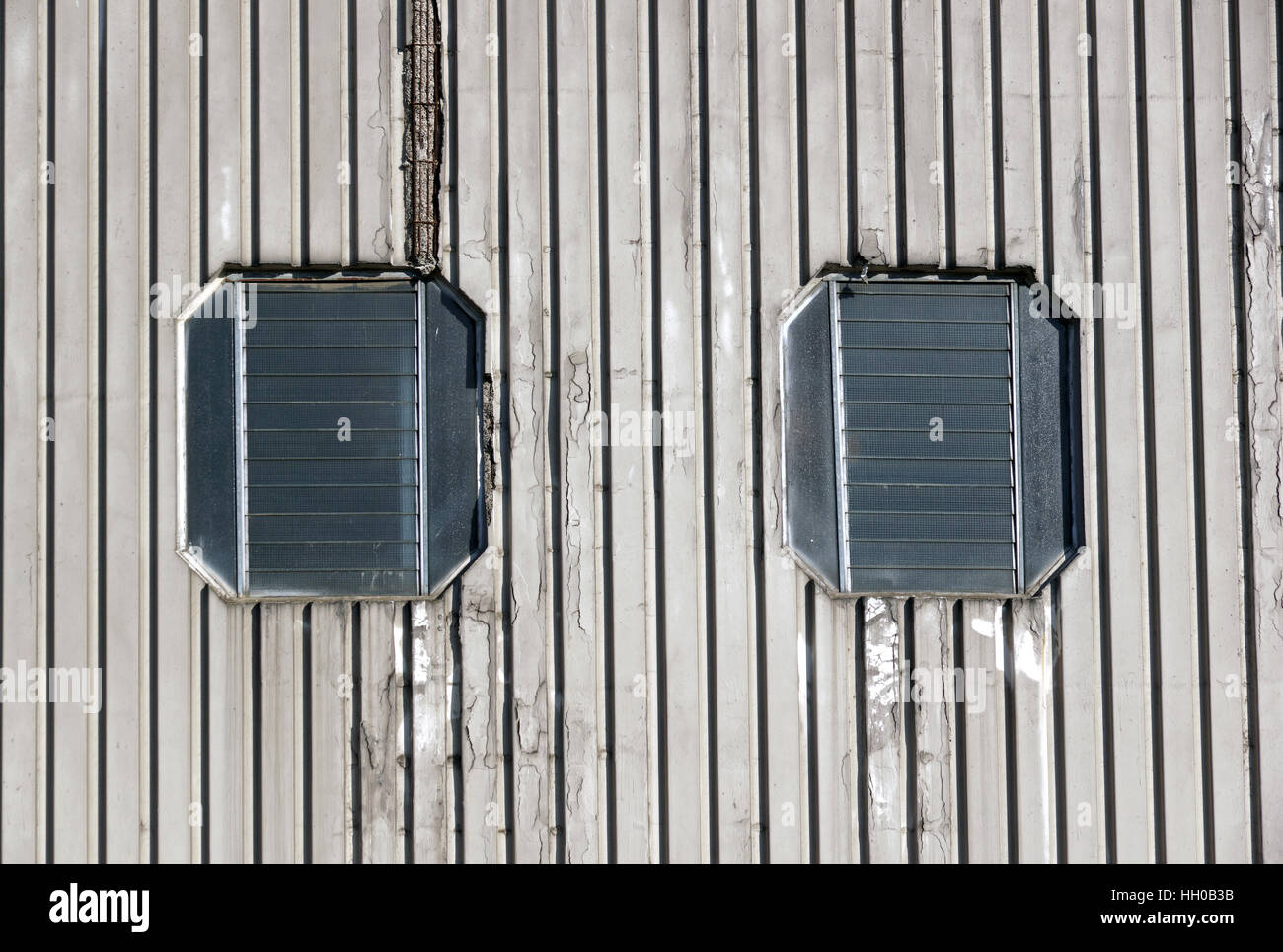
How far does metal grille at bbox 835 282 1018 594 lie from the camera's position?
15.3 ft

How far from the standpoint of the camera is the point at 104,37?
466cm

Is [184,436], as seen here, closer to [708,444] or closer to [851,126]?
[708,444]

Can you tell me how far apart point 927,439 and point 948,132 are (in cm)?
162

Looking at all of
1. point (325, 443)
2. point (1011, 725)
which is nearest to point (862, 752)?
point (1011, 725)

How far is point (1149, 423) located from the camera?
184 inches

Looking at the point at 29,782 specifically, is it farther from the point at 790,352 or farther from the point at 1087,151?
the point at 1087,151

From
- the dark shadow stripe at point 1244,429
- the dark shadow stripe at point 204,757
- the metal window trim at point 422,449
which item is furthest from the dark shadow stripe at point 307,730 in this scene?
the dark shadow stripe at point 1244,429

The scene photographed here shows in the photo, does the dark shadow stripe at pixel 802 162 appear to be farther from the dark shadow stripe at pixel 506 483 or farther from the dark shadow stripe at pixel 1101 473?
the dark shadow stripe at pixel 1101 473

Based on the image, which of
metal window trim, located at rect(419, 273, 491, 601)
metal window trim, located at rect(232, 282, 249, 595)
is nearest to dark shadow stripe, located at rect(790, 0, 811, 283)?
metal window trim, located at rect(419, 273, 491, 601)

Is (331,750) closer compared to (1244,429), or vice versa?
(331,750)

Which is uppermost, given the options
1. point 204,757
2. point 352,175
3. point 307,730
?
point 352,175

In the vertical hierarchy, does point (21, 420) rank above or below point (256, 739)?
above

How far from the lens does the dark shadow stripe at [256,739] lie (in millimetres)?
4551
